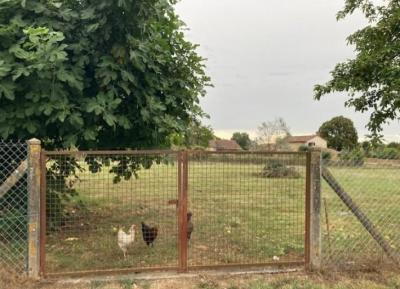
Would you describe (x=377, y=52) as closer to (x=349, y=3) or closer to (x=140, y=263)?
(x=349, y=3)

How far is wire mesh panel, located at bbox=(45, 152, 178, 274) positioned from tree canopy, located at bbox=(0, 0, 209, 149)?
0.45 metres

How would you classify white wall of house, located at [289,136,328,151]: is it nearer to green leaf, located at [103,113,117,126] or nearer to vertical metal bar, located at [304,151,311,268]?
vertical metal bar, located at [304,151,311,268]

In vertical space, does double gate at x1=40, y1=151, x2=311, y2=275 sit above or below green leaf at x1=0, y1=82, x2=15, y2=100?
below

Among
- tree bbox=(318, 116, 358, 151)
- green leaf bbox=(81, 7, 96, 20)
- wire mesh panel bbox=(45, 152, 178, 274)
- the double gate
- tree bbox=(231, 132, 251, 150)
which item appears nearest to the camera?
the double gate

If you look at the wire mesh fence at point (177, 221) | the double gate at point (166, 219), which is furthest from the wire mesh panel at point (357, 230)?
the double gate at point (166, 219)

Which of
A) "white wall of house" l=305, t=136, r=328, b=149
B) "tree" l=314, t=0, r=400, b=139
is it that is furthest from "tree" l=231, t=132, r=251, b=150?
"tree" l=314, t=0, r=400, b=139

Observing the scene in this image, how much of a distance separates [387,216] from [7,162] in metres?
8.59

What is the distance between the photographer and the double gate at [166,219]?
605 centimetres

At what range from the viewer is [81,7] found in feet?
24.3

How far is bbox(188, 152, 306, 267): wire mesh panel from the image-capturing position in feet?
21.0

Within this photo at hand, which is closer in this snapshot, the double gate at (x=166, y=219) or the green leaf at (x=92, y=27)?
the double gate at (x=166, y=219)

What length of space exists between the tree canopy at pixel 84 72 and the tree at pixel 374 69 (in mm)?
2960

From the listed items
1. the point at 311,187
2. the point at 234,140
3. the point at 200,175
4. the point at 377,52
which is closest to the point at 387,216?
the point at 377,52

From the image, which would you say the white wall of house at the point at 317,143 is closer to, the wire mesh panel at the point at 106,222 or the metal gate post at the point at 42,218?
the wire mesh panel at the point at 106,222
